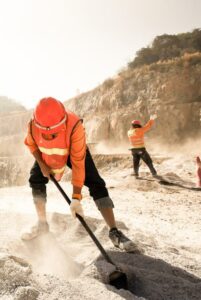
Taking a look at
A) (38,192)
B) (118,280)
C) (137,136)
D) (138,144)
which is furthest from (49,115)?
(138,144)

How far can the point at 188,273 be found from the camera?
10.4 ft

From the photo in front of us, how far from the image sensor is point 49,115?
313cm

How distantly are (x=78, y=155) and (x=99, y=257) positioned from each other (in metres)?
1.06

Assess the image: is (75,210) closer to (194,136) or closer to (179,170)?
(179,170)

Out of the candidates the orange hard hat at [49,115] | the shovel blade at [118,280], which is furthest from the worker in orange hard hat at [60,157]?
the shovel blade at [118,280]

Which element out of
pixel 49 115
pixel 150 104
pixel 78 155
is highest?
pixel 49 115

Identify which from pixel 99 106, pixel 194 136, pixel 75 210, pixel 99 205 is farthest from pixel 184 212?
pixel 99 106

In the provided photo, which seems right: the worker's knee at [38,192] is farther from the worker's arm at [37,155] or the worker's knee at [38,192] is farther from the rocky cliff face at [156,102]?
the rocky cliff face at [156,102]

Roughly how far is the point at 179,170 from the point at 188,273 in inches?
336

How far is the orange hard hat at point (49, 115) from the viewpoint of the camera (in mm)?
3131

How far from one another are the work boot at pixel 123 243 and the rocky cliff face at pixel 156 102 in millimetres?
17273

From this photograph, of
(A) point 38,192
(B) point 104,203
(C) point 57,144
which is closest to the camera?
(C) point 57,144

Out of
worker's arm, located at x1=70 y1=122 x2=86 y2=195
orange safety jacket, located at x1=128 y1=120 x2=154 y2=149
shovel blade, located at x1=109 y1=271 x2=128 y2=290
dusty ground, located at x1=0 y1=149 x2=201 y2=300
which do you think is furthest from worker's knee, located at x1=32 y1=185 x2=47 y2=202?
orange safety jacket, located at x1=128 y1=120 x2=154 y2=149

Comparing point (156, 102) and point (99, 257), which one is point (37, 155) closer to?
point (99, 257)
